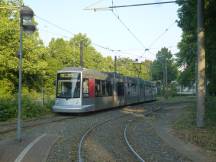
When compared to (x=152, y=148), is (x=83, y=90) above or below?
above

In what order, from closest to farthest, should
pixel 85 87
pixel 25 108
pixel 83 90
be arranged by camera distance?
pixel 25 108 → pixel 83 90 → pixel 85 87

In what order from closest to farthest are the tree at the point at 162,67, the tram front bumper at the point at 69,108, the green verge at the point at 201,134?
the green verge at the point at 201,134 → the tram front bumper at the point at 69,108 → the tree at the point at 162,67

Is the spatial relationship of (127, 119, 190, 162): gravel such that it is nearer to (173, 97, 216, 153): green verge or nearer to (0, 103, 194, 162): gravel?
(0, 103, 194, 162): gravel

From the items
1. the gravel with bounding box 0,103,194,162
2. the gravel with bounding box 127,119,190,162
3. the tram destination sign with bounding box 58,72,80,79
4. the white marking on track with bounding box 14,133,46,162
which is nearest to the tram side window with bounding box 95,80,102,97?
the tram destination sign with bounding box 58,72,80,79

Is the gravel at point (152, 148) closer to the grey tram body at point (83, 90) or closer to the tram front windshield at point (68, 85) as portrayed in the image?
the grey tram body at point (83, 90)

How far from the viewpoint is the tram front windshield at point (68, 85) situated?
999 inches

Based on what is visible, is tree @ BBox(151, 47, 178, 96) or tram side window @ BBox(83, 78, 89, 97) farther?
tree @ BBox(151, 47, 178, 96)

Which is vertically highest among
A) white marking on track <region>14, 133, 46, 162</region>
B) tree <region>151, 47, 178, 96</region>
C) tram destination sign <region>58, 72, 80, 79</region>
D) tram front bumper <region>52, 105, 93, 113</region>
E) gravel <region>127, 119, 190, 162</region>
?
tree <region>151, 47, 178, 96</region>

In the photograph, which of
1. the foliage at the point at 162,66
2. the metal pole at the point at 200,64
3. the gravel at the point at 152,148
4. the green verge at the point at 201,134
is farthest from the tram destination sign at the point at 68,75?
the foliage at the point at 162,66

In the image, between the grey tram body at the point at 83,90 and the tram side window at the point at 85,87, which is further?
the tram side window at the point at 85,87

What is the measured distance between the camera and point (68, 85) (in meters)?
25.7

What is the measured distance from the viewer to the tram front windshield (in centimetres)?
2536

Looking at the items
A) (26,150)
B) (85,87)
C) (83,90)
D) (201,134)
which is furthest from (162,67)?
(26,150)

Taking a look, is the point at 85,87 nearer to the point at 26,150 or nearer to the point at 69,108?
the point at 69,108
